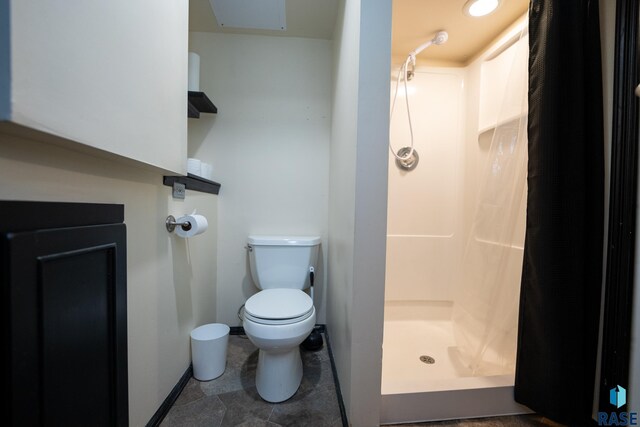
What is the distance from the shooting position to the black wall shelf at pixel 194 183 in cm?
106

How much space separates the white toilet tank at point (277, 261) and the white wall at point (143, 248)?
1.11ft

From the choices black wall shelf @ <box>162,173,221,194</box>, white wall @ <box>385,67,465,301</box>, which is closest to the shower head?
white wall @ <box>385,67,465,301</box>

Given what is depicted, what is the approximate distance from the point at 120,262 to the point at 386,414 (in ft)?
3.82

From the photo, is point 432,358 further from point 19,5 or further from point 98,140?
point 19,5

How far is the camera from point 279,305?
1.20 metres

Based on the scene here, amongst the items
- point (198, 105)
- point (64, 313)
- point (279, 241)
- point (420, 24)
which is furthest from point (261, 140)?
point (64, 313)

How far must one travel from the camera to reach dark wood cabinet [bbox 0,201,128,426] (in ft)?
1.46

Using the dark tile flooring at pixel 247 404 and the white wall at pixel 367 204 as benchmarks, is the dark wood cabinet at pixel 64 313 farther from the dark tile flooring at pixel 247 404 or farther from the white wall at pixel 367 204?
the white wall at pixel 367 204

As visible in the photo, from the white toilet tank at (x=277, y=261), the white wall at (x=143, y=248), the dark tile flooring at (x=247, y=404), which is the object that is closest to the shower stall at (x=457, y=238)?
the dark tile flooring at (x=247, y=404)

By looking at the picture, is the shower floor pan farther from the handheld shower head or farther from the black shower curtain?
the handheld shower head

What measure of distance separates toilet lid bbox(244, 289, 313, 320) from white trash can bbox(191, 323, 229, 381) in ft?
0.99

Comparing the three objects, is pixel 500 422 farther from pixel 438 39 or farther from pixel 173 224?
pixel 438 39

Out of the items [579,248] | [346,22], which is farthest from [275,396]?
[346,22]

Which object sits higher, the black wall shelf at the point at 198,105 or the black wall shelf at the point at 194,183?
the black wall shelf at the point at 198,105
